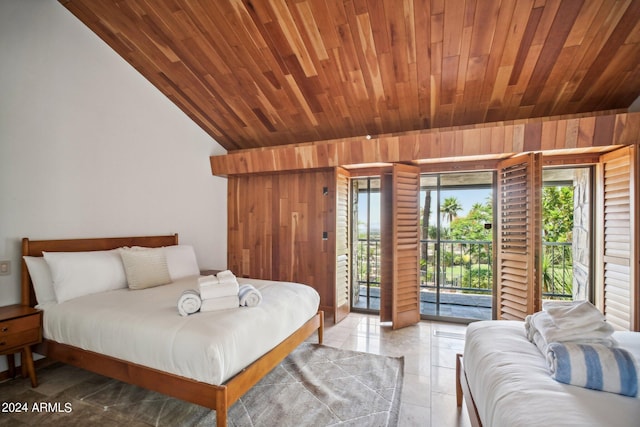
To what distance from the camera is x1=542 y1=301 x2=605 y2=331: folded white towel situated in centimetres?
122

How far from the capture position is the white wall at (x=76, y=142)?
92.7 inches

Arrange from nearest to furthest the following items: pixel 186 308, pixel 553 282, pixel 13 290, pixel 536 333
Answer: pixel 536 333 < pixel 186 308 < pixel 13 290 < pixel 553 282

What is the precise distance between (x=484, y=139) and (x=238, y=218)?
3.44 metres

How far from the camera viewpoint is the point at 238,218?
14.8 ft

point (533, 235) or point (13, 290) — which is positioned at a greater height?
point (533, 235)

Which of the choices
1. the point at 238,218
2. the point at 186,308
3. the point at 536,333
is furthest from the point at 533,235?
the point at 238,218

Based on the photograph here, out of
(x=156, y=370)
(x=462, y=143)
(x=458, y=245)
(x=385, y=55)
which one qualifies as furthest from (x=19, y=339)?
(x=458, y=245)

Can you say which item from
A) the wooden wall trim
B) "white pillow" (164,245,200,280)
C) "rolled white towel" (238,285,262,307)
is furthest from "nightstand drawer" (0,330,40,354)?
the wooden wall trim

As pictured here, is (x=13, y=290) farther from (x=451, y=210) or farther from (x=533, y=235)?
(x=451, y=210)

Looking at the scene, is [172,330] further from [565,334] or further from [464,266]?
[464,266]

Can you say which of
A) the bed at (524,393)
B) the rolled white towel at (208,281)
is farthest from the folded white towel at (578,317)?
the rolled white towel at (208,281)

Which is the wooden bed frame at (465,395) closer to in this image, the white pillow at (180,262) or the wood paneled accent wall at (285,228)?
the wood paneled accent wall at (285,228)

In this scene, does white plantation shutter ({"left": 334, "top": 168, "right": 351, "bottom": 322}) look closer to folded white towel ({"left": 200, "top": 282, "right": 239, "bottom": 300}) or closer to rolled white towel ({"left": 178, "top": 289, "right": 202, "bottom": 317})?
folded white towel ({"left": 200, "top": 282, "right": 239, "bottom": 300})

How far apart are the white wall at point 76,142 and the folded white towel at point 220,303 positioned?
173 cm
